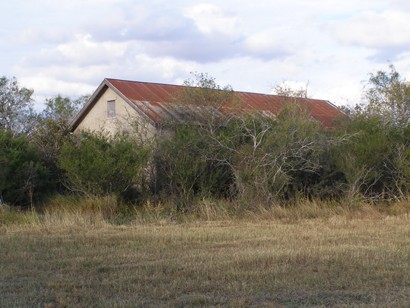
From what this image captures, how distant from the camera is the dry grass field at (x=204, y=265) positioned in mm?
8188

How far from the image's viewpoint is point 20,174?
2220 cm

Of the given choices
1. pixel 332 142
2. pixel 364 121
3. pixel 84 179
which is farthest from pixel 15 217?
pixel 364 121

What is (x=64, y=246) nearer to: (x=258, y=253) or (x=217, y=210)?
(x=258, y=253)

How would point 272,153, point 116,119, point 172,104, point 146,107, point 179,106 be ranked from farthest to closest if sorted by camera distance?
1. point 116,119
2. point 146,107
3. point 172,104
4. point 179,106
5. point 272,153

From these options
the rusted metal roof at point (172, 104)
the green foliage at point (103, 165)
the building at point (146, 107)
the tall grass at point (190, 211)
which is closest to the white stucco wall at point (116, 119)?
the building at point (146, 107)

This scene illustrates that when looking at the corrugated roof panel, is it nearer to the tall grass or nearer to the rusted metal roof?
the rusted metal roof

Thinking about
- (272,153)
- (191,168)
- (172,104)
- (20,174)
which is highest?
(172,104)

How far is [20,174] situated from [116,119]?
6.66 metres

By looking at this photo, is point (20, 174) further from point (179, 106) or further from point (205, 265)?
→ point (205, 265)

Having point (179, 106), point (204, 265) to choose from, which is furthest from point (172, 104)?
point (204, 265)

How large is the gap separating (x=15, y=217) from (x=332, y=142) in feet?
33.9

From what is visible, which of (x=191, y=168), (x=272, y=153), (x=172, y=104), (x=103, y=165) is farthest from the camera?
(x=172, y=104)

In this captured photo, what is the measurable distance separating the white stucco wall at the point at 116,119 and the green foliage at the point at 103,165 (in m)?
2.49

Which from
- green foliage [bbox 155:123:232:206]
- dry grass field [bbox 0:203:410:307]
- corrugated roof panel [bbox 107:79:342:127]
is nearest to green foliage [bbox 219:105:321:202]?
green foliage [bbox 155:123:232:206]
